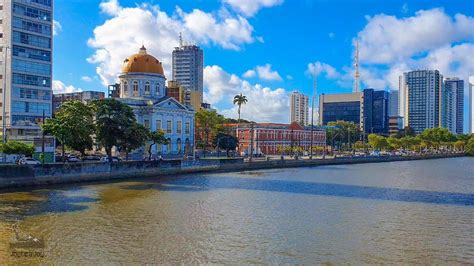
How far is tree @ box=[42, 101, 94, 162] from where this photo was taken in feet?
193

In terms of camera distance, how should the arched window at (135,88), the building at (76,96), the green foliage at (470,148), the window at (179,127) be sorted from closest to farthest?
the arched window at (135,88) → the window at (179,127) → the building at (76,96) → the green foliage at (470,148)

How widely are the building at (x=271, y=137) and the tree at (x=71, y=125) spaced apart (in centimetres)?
6718

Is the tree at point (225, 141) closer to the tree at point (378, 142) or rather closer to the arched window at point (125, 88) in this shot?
the arched window at point (125, 88)

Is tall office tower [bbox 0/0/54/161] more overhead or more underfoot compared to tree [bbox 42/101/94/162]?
more overhead

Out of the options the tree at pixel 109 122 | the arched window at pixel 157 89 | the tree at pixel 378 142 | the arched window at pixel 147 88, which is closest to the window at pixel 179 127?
the arched window at pixel 157 89

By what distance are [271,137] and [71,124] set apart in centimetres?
8400

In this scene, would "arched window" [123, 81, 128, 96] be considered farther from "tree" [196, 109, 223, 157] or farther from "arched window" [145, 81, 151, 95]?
"tree" [196, 109, 223, 157]

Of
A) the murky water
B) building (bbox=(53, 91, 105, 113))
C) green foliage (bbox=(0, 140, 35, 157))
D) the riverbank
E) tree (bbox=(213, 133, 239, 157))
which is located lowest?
the murky water

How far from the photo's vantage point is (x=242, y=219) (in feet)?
113

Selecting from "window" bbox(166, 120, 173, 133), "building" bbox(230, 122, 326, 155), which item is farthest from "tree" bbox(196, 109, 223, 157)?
"window" bbox(166, 120, 173, 133)

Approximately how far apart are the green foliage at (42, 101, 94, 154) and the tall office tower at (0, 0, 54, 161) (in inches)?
783

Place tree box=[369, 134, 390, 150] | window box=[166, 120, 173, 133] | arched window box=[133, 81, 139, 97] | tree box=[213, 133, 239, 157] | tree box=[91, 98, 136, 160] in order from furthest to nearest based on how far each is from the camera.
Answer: tree box=[369, 134, 390, 150] → tree box=[213, 133, 239, 157] → window box=[166, 120, 173, 133] → arched window box=[133, 81, 139, 97] → tree box=[91, 98, 136, 160]

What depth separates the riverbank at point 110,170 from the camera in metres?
49.9

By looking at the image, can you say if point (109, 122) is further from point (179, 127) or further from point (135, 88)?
point (179, 127)
